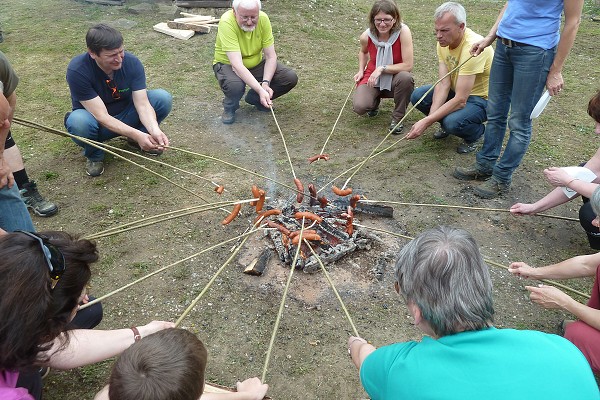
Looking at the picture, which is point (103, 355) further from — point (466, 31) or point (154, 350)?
point (466, 31)

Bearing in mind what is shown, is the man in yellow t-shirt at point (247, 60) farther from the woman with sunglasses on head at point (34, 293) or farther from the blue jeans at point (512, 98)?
the woman with sunglasses on head at point (34, 293)

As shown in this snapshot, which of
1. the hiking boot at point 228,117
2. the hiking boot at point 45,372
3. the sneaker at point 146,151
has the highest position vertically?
the hiking boot at point 228,117

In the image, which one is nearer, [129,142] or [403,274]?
[403,274]

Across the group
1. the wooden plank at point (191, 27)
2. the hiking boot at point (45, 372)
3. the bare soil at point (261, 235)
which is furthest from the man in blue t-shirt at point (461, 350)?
the wooden plank at point (191, 27)

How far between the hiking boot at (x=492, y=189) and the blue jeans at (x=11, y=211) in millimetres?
3736

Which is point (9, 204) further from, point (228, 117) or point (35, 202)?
point (228, 117)

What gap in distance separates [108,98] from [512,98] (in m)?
3.71

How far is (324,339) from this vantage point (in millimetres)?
3031

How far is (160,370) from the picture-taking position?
1.57 meters

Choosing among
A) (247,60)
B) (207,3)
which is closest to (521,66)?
(247,60)

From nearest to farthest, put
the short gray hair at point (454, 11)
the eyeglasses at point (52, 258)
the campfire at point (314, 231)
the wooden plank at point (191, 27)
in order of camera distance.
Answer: the eyeglasses at point (52, 258) < the campfire at point (314, 231) < the short gray hair at point (454, 11) < the wooden plank at point (191, 27)

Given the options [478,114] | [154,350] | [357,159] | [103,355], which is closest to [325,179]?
[357,159]

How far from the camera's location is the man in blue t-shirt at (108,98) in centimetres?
416

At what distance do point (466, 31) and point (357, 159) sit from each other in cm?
161
